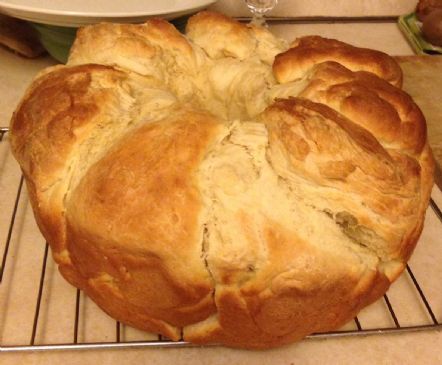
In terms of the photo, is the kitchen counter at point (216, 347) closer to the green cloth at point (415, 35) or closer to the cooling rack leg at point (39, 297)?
the cooling rack leg at point (39, 297)

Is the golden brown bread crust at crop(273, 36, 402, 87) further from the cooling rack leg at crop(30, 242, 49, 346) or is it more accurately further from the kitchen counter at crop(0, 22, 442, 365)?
the cooling rack leg at crop(30, 242, 49, 346)

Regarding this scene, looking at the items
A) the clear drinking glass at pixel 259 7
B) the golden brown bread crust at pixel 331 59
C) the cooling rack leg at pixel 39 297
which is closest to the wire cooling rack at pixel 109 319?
the cooling rack leg at pixel 39 297

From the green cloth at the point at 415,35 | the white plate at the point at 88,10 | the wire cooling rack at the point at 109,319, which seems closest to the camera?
the wire cooling rack at the point at 109,319

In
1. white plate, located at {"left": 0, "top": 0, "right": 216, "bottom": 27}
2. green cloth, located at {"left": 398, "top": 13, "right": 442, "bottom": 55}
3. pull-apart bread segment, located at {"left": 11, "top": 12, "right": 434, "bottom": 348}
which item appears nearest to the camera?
pull-apart bread segment, located at {"left": 11, "top": 12, "right": 434, "bottom": 348}

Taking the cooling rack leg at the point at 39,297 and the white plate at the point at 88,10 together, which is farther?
the white plate at the point at 88,10

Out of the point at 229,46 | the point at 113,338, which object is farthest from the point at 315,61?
the point at 113,338

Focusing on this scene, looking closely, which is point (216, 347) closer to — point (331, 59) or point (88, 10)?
point (331, 59)

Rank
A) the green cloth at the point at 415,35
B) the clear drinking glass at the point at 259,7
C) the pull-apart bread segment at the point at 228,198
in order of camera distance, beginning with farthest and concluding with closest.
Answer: the green cloth at the point at 415,35 < the clear drinking glass at the point at 259,7 < the pull-apart bread segment at the point at 228,198

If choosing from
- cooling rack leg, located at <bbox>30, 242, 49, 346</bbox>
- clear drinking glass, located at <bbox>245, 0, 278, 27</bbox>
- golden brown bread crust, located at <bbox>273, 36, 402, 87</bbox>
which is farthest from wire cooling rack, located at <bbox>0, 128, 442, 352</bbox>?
clear drinking glass, located at <bbox>245, 0, 278, 27</bbox>
